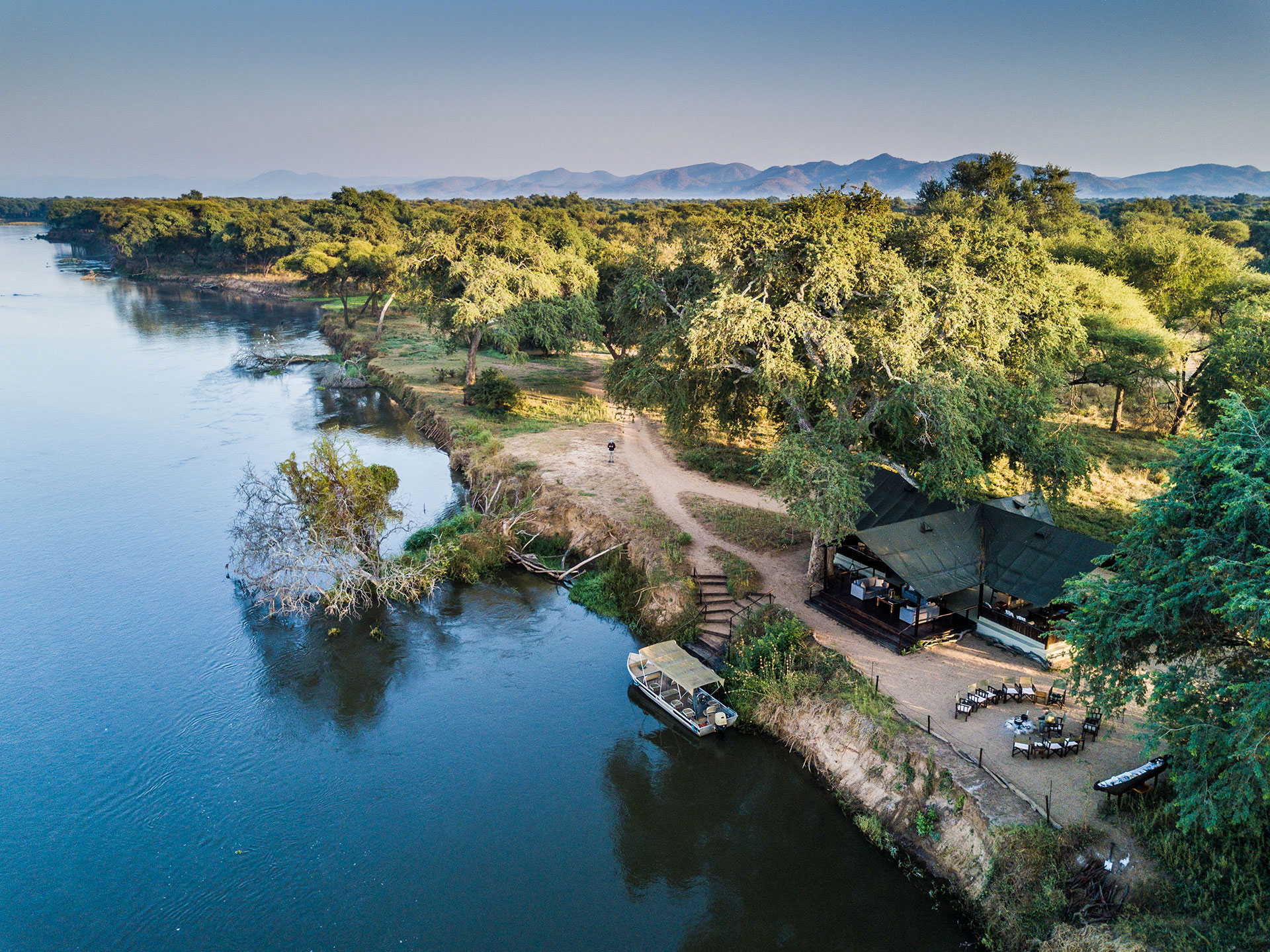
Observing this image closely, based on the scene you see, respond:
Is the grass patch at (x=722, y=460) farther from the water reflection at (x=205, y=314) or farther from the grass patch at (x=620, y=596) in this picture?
the water reflection at (x=205, y=314)

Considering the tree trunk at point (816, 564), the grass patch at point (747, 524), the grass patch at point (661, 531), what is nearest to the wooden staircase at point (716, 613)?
the grass patch at point (661, 531)

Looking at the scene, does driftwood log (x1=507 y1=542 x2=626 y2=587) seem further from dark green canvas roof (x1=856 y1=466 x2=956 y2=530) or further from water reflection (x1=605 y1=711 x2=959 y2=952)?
dark green canvas roof (x1=856 y1=466 x2=956 y2=530)

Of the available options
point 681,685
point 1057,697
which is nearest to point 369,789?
point 681,685

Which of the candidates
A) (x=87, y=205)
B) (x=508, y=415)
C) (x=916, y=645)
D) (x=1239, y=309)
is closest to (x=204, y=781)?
(x=916, y=645)

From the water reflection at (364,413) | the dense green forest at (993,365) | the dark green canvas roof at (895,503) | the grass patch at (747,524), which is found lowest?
the water reflection at (364,413)

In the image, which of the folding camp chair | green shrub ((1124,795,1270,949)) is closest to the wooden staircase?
the folding camp chair

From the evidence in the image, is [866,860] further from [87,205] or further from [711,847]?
[87,205]
